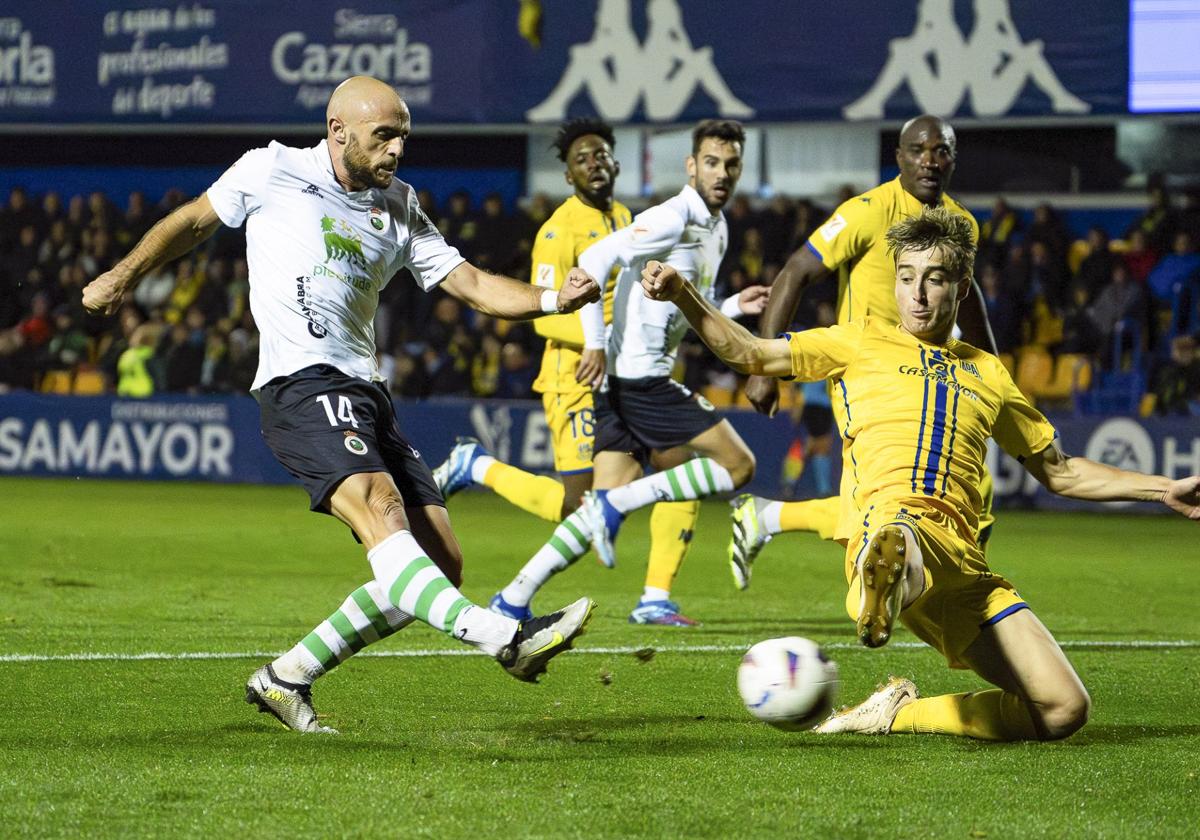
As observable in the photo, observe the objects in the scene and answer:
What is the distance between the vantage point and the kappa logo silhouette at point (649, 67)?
725 inches

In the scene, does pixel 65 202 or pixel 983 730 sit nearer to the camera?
pixel 983 730

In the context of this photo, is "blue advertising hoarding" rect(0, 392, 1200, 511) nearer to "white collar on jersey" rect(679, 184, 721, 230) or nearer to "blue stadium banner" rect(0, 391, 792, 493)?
"blue stadium banner" rect(0, 391, 792, 493)

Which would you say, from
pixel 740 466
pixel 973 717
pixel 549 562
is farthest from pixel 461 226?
pixel 973 717

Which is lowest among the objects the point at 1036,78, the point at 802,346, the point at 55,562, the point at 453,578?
the point at 55,562

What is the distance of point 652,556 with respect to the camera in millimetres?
8758

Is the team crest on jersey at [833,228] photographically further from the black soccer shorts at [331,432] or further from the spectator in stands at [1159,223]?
the spectator in stands at [1159,223]

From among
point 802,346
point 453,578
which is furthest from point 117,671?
point 802,346

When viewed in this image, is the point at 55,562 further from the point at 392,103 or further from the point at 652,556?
the point at 392,103

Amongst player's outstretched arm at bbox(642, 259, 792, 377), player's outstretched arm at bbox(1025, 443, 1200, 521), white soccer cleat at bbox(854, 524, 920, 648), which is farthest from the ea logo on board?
white soccer cleat at bbox(854, 524, 920, 648)

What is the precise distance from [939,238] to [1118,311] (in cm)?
1309

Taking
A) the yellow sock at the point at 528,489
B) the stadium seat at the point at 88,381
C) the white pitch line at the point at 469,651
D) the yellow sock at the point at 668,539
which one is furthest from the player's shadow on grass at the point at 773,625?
the stadium seat at the point at 88,381

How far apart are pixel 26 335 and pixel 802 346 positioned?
699 inches

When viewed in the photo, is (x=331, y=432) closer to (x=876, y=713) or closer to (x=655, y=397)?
(x=876, y=713)

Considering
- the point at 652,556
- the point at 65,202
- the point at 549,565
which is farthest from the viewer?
the point at 65,202
